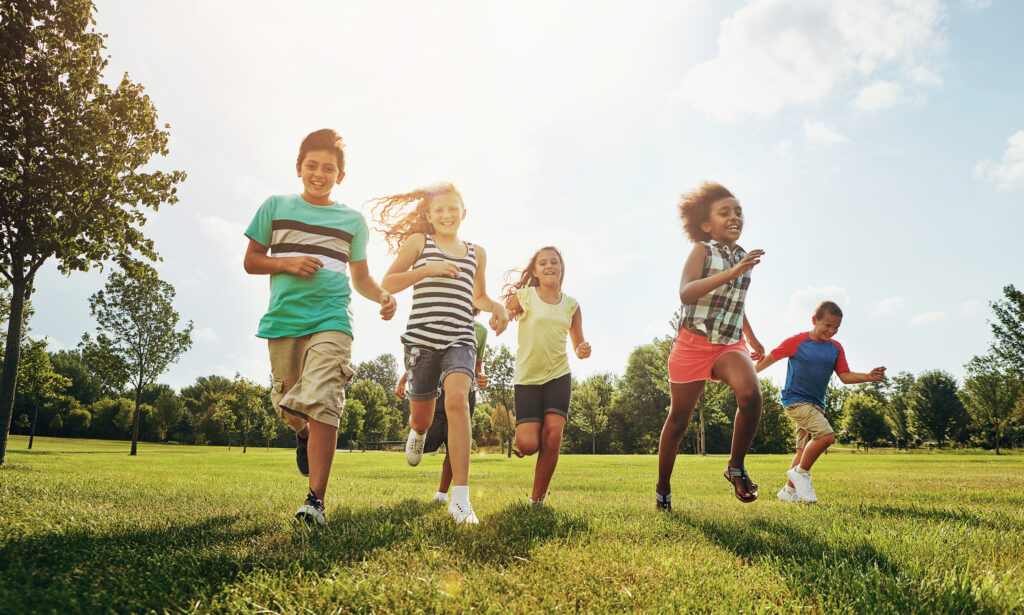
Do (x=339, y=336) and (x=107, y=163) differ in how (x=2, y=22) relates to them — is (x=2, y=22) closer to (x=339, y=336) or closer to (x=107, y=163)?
(x=107, y=163)

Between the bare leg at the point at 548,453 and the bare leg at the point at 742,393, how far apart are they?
151cm

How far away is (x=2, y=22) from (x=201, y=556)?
35.5 ft

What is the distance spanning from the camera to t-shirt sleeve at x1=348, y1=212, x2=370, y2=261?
448 cm

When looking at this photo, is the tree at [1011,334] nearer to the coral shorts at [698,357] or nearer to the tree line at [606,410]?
the tree line at [606,410]

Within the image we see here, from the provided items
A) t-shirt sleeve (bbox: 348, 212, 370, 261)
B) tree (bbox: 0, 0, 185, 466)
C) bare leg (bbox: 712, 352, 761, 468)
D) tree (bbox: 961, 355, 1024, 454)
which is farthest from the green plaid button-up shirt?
tree (bbox: 961, 355, 1024, 454)

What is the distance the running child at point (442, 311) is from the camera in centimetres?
451

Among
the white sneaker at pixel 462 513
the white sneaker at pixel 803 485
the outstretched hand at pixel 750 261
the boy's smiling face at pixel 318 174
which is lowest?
the white sneaker at pixel 803 485

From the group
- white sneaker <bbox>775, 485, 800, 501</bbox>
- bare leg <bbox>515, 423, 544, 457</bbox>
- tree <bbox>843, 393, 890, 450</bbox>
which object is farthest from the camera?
tree <bbox>843, 393, 890, 450</bbox>

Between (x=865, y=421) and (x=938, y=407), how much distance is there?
332 inches

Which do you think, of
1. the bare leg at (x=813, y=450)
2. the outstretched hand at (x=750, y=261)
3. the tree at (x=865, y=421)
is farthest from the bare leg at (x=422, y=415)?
the tree at (x=865, y=421)

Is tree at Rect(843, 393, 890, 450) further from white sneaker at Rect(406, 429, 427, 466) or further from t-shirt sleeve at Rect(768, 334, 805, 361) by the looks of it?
white sneaker at Rect(406, 429, 427, 466)

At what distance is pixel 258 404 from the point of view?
133 ft

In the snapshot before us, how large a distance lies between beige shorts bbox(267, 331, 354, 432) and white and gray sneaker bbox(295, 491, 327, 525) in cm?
52

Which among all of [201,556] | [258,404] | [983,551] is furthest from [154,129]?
[258,404]
